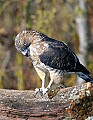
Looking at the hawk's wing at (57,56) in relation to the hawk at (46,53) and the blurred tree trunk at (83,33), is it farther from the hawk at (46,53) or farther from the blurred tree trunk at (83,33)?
the blurred tree trunk at (83,33)

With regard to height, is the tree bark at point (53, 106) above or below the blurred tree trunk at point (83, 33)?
below

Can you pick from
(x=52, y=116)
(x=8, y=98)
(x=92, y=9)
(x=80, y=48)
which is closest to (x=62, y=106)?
(x=52, y=116)

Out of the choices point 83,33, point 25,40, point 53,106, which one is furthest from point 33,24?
point 53,106

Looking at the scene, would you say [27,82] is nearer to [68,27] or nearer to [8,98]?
[68,27]

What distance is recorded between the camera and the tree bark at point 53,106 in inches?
157

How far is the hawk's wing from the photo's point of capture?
4.84 meters

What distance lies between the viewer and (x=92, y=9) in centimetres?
930

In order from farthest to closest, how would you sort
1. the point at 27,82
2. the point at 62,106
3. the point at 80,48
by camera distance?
the point at 27,82, the point at 80,48, the point at 62,106

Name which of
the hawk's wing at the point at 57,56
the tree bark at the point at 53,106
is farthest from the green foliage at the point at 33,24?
the tree bark at the point at 53,106

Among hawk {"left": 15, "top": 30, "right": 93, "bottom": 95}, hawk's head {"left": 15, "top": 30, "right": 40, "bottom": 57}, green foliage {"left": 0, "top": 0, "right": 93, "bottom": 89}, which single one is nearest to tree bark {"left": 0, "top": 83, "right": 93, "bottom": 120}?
hawk {"left": 15, "top": 30, "right": 93, "bottom": 95}

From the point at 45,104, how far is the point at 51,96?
16 centimetres

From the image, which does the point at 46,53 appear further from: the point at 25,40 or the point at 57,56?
the point at 25,40

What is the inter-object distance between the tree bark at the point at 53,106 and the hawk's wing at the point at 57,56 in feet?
1.71

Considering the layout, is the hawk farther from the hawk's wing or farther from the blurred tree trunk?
the blurred tree trunk
